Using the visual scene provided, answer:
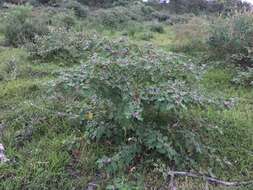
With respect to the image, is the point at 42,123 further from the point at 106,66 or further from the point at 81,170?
the point at 106,66

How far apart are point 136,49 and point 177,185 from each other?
112cm

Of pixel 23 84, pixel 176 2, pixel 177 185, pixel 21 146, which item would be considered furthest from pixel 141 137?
pixel 176 2

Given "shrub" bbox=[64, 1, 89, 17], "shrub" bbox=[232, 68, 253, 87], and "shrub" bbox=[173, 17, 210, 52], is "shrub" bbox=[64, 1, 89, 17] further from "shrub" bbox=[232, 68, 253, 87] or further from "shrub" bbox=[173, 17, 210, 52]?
"shrub" bbox=[232, 68, 253, 87]

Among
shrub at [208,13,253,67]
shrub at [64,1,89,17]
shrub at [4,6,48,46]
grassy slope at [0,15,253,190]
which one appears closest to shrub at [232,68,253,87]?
grassy slope at [0,15,253,190]

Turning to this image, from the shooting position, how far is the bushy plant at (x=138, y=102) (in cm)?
254

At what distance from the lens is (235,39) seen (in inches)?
207

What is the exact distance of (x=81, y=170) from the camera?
267 cm

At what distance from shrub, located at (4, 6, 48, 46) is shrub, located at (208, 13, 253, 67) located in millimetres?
3095

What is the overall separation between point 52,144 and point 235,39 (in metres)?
3.36

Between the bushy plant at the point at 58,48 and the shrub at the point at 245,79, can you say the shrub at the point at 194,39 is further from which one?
the bushy plant at the point at 58,48

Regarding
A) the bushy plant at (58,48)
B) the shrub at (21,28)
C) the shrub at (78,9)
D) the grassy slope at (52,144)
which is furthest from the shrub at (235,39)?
the shrub at (78,9)

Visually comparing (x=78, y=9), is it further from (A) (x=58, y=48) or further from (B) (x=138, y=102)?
(B) (x=138, y=102)

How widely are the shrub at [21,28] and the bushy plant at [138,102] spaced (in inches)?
163

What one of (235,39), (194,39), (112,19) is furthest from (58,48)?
(112,19)
